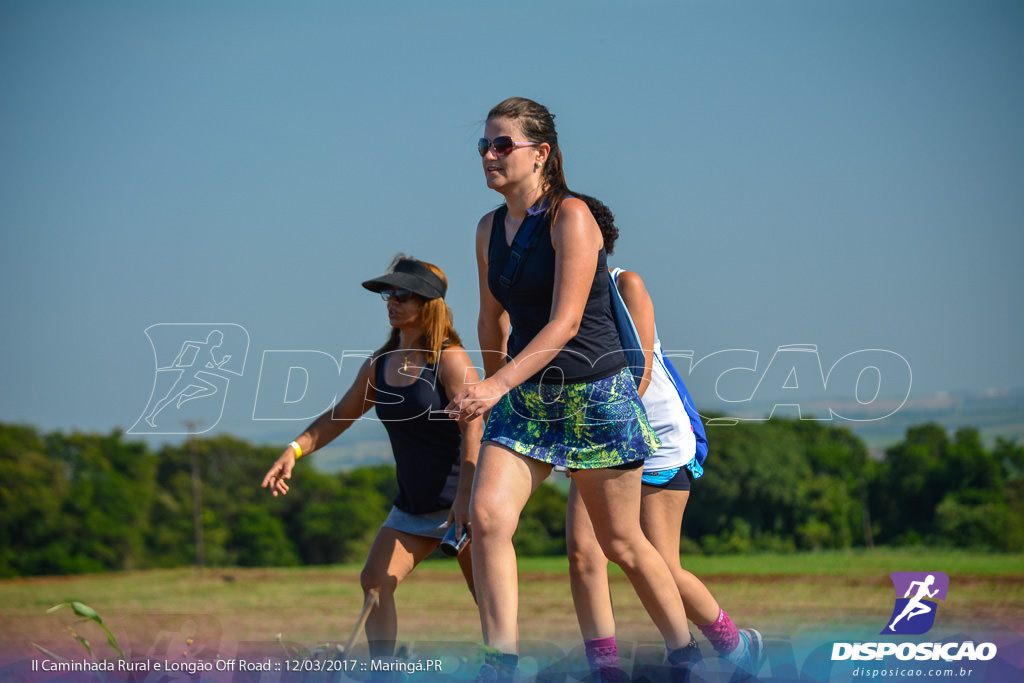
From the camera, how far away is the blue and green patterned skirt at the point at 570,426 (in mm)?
3225

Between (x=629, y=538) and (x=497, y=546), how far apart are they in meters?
0.51

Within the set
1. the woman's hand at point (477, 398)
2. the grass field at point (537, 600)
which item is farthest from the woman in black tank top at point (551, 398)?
the grass field at point (537, 600)

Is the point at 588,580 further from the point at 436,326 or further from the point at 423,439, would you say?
the point at 436,326

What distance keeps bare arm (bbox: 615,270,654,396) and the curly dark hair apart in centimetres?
18

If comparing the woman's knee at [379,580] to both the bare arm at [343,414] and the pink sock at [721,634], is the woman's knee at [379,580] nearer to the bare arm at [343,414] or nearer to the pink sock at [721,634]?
the bare arm at [343,414]

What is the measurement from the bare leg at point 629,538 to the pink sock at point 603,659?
0.78ft

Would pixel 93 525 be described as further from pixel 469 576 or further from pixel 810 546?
pixel 469 576

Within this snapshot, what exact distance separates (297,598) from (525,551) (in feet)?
17.0

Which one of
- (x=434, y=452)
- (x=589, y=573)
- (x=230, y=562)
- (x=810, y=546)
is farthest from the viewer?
(x=230, y=562)

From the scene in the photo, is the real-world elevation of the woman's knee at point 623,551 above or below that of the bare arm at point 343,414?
below

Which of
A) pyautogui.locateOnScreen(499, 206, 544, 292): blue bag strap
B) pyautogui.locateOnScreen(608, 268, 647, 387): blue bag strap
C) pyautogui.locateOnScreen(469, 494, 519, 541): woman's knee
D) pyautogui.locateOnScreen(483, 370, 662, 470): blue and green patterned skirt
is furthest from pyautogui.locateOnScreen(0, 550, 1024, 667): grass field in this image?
pyautogui.locateOnScreen(499, 206, 544, 292): blue bag strap

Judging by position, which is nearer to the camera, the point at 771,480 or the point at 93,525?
the point at 771,480

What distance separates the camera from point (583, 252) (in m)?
3.13

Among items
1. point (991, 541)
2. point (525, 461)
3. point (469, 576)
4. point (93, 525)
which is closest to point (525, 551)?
point (991, 541)
